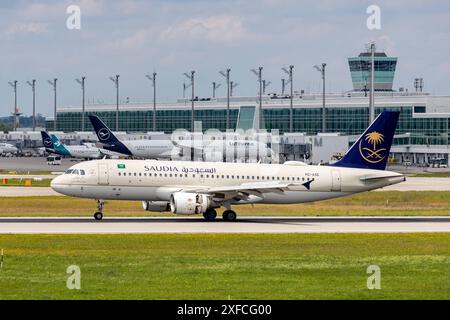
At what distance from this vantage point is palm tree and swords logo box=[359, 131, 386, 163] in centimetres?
7319

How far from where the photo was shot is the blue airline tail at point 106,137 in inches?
7057

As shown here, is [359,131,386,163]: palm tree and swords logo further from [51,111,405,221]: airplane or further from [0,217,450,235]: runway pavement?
[0,217,450,235]: runway pavement

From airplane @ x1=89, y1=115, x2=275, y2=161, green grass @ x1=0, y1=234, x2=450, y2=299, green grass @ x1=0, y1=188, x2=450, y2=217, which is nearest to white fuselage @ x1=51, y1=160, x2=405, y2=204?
green grass @ x1=0, y1=188, x2=450, y2=217

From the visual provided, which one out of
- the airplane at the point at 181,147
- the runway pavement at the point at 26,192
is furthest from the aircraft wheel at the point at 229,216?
the airplane at the point at 181,147

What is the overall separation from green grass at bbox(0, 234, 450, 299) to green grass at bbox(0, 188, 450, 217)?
19.5 m

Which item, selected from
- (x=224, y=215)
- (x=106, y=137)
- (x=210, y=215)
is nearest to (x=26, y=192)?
(x=210, y=215)

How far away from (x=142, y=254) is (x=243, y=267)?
21.2ft

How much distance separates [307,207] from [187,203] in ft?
63.7

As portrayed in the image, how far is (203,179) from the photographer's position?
7012 cm

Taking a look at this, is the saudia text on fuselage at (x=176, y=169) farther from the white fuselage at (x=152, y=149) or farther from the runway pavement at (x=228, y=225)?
the white fuselage at (x=152, y=149)

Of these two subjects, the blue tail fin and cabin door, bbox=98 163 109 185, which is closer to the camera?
cabin door, bbox=98 163 109 185

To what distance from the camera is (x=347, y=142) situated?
19288cm

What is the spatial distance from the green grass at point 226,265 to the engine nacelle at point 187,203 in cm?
908

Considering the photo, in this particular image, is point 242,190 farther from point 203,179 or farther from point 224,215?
point 203,179
